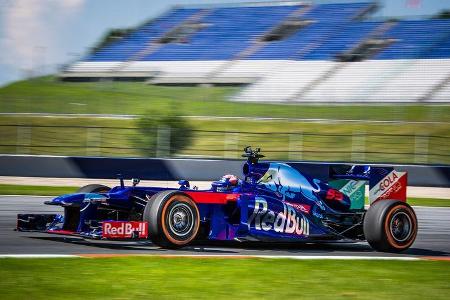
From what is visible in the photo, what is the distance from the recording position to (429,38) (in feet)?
133

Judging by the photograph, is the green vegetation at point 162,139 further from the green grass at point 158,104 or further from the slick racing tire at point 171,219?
the slick racing tire at point 171,219

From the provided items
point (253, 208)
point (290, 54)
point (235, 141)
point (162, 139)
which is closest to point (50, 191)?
point (162, 139)

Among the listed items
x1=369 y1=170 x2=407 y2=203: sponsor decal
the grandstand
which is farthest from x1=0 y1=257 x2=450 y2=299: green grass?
the grandstand

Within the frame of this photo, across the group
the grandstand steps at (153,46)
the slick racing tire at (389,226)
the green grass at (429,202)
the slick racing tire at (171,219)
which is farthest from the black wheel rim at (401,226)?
the grandstand steps at (153,46)

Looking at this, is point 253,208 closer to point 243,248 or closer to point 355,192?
point 243,248

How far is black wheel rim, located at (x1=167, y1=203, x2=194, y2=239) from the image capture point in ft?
32.4

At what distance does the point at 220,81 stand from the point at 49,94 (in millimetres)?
7947

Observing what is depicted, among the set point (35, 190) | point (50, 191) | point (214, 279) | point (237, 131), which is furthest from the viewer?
point (237, 131)

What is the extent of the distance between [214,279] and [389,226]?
11.8 feet

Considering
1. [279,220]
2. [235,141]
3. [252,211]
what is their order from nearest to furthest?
[252,211] < [279,220] < [235,141]

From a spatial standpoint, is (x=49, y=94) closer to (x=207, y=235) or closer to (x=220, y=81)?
(x=220, y=81)

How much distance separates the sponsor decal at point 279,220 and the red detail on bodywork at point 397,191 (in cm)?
128

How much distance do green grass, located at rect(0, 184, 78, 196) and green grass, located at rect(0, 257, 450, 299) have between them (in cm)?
1117

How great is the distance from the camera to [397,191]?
11.6 metres
